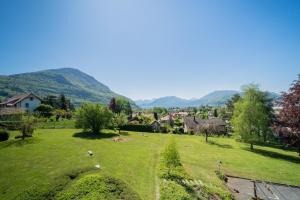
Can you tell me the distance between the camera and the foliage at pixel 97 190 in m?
7.27

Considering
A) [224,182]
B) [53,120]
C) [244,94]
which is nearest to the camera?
[224,182]

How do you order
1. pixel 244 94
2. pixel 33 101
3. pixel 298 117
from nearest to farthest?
pixel 298 117
pixel 244 94
pixel 33 101

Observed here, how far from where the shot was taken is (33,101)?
68.5 meters

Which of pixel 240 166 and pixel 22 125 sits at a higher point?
pixel 22 125

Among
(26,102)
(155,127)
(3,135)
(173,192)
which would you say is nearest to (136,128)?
(155,127)

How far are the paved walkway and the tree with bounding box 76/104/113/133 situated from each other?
28592 millimetres

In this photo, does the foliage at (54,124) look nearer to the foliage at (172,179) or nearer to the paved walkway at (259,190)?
the foliage at (172,179)

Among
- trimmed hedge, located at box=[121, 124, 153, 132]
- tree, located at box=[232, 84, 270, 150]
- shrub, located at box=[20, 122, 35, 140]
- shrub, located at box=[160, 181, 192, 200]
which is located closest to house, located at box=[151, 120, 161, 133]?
trimmed hedge, located at box=[121, 124, 153, 132]

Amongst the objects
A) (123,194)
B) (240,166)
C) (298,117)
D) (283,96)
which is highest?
(283,96)

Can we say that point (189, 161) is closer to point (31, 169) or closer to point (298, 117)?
point (298, 117)

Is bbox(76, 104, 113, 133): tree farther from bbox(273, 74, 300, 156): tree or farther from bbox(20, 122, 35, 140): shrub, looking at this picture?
bbox(273, 74, 300, 156): tree

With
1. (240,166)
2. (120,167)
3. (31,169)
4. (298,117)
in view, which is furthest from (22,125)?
(298,117)

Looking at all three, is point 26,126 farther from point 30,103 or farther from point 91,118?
point 30,103

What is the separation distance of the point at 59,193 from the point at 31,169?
11.4 meters
